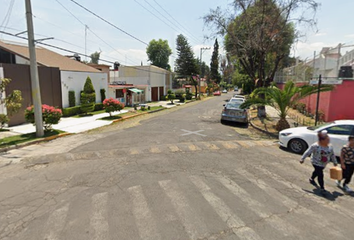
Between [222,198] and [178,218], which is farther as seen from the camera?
[222,198]

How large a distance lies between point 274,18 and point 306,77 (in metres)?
5.97

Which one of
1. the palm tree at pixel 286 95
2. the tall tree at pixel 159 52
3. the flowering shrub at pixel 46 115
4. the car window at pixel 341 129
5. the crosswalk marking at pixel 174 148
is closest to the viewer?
the car window at pixel 341 129

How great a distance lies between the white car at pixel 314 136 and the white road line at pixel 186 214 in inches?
229

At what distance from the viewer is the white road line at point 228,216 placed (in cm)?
363

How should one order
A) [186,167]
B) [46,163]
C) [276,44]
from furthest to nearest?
1. [276,44]
2. [46,163]
3. [186,167]

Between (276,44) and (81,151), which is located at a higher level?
(276,44)

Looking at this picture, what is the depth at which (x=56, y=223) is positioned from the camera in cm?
→ 396

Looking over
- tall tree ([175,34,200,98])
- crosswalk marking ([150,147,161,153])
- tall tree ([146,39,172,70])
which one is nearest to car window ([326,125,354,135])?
crosswalk marking ([150,147,161,153])

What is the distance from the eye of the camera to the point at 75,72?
20.6 meters

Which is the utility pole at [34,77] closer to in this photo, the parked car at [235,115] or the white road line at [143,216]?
the white road line at [143,216]

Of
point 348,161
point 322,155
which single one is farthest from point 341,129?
point 322,155

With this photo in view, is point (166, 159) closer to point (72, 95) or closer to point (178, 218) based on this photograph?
point (178, 218)

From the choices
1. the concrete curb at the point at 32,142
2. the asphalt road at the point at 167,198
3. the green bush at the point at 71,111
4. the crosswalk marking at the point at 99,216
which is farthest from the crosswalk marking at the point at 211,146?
the green bush at the point at 71,111

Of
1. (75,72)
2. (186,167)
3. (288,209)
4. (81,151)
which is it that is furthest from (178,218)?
(75,72)
